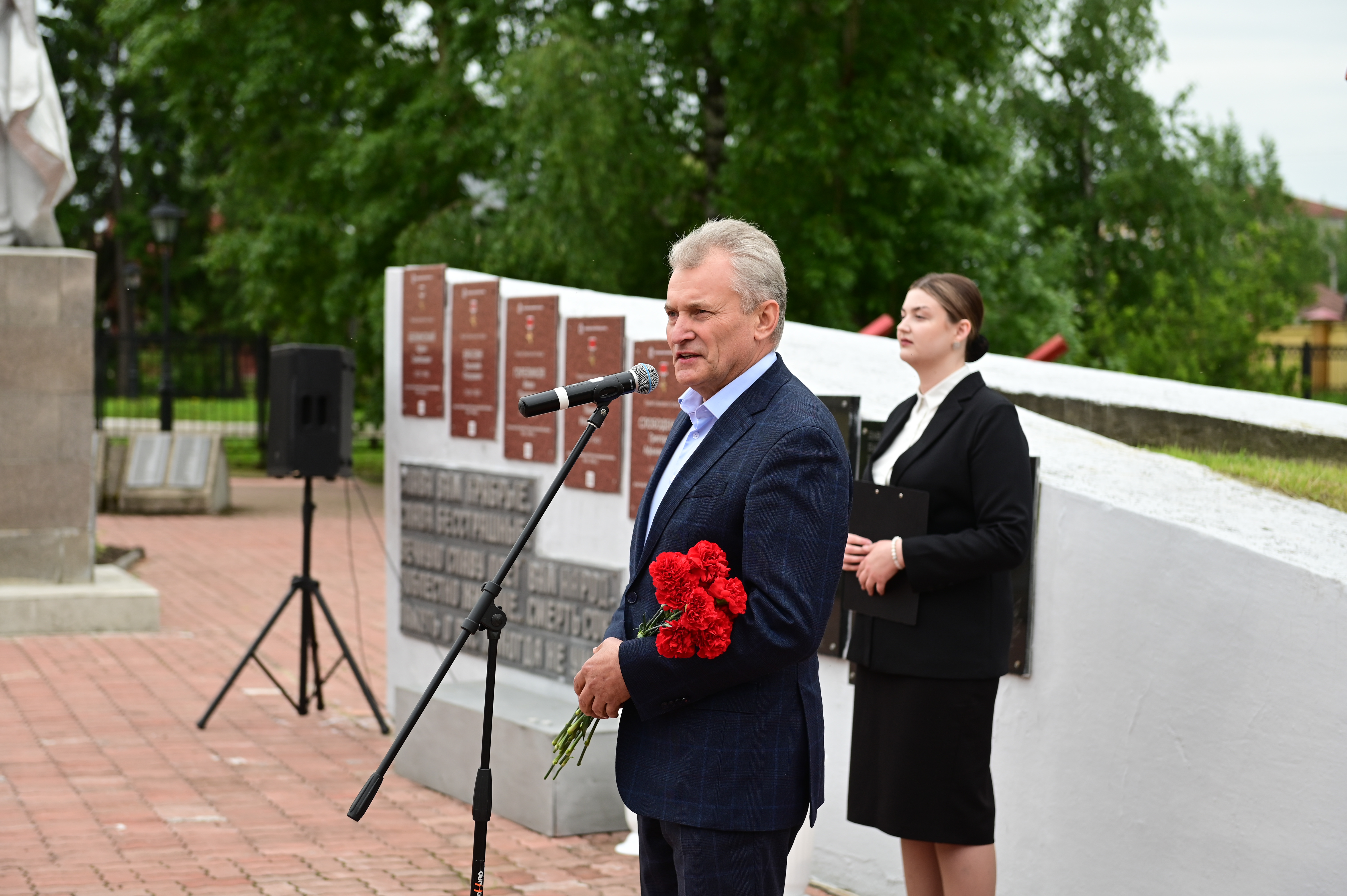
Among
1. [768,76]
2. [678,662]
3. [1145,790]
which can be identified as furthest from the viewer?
[768,76]

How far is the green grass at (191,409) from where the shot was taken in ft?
87.8

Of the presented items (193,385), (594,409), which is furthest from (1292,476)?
(193,385)

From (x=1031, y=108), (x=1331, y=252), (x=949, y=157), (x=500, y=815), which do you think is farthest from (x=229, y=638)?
(x=1331, y=252)

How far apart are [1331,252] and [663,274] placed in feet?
228

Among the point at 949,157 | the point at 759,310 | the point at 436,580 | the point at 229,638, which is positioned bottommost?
the point at 229,638

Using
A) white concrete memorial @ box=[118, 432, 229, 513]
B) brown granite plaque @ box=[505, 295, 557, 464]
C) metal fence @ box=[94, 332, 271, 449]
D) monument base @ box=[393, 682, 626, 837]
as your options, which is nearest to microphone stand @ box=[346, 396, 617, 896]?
monument base @ box=[393, 682, 626, 837]

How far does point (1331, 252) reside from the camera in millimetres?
78062

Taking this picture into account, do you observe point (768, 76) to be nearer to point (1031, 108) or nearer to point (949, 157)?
point (949, 157)

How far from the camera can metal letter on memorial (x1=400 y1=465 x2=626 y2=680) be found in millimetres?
6723

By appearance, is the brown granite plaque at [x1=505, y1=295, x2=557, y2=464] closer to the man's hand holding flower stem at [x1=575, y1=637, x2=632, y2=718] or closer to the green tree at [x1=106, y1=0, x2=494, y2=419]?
the man's hand holding flower stem at [x1=575, y1=637, x2=632, y2=718]

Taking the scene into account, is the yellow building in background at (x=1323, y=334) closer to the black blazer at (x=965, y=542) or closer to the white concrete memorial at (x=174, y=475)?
the white concrete memorial at (x=174, y=475)

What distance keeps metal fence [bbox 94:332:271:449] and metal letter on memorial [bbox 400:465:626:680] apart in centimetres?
1316

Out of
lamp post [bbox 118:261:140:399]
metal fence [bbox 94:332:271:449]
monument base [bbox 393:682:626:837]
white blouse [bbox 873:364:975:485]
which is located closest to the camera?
white blouse [bbox 873:364:975:485]

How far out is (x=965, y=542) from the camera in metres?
3.77
